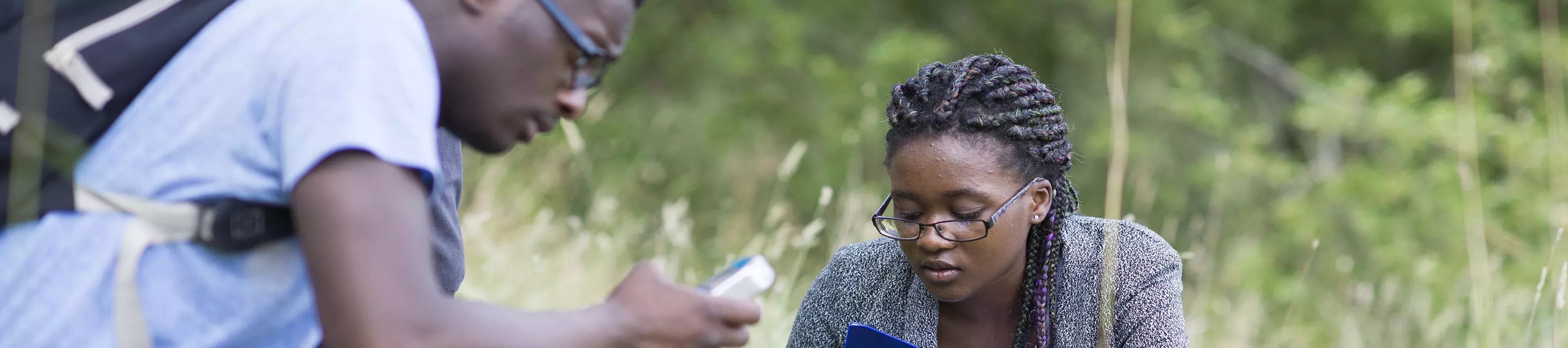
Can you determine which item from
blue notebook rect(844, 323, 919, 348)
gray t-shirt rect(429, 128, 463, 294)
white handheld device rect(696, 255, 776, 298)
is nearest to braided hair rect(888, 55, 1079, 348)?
blue notebook rect(844, 323, 919, 348)

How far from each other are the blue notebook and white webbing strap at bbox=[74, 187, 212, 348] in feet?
4.19

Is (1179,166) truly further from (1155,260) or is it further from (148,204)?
(148,204)

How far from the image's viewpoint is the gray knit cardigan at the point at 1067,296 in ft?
9.11

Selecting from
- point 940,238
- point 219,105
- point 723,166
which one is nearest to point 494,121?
point 219,105

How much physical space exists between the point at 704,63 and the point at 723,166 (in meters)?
0.62

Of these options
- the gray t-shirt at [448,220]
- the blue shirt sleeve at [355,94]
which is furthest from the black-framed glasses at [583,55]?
the gray t-shirt at [448,220]

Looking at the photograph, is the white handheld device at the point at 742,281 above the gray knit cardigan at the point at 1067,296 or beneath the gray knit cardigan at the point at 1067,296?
above

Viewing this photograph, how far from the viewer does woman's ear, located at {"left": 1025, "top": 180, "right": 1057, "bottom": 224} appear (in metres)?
2.77

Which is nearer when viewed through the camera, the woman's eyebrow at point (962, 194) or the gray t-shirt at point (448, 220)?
the gray t-shirt at point (448, 220)

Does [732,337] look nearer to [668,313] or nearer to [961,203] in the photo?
[668,313]

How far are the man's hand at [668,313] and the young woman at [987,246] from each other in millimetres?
1289

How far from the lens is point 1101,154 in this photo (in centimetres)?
727

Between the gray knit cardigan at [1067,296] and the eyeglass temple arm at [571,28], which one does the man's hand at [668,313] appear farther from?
the gray knit cardigan at [1067,296]

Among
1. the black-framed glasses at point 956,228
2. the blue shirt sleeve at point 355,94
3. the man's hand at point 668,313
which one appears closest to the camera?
the blue shirt sleeve at point 355,94
